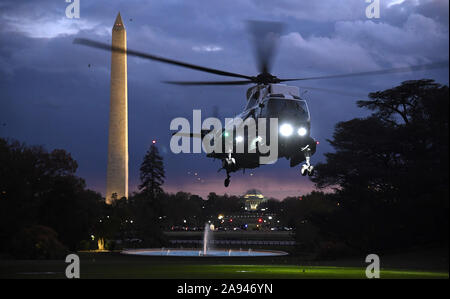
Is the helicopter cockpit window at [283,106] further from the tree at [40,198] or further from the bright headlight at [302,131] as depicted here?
the tree at [40,198]

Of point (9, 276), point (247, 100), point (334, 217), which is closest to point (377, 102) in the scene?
point (334, 217)

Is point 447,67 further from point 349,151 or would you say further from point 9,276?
point 349,151

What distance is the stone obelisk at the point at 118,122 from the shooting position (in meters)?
102

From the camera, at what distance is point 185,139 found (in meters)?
38.8

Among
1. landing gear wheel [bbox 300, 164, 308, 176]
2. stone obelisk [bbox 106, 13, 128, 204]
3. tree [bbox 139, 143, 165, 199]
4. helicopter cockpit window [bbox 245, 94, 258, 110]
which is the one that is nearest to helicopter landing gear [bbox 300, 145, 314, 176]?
landing gear wheel [bbox 300, 164, 308, 176]

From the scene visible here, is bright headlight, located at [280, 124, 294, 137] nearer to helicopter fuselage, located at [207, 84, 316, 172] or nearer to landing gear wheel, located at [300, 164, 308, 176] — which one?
helicopter fuselage, located at [207, 84, 316, 172]

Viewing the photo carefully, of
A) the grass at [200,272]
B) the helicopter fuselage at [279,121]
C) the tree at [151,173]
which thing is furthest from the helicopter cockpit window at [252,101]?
the tree at [151,173]

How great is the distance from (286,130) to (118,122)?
78045 millimetres

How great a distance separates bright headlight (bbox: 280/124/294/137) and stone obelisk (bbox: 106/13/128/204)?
246ft

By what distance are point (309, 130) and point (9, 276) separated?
16.7 m

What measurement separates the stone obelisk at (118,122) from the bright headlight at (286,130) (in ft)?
246

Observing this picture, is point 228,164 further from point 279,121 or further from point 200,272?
point 200,272

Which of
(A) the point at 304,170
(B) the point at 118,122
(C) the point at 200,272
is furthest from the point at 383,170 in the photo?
(B) the point at 118,122

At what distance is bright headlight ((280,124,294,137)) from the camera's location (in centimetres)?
2781
